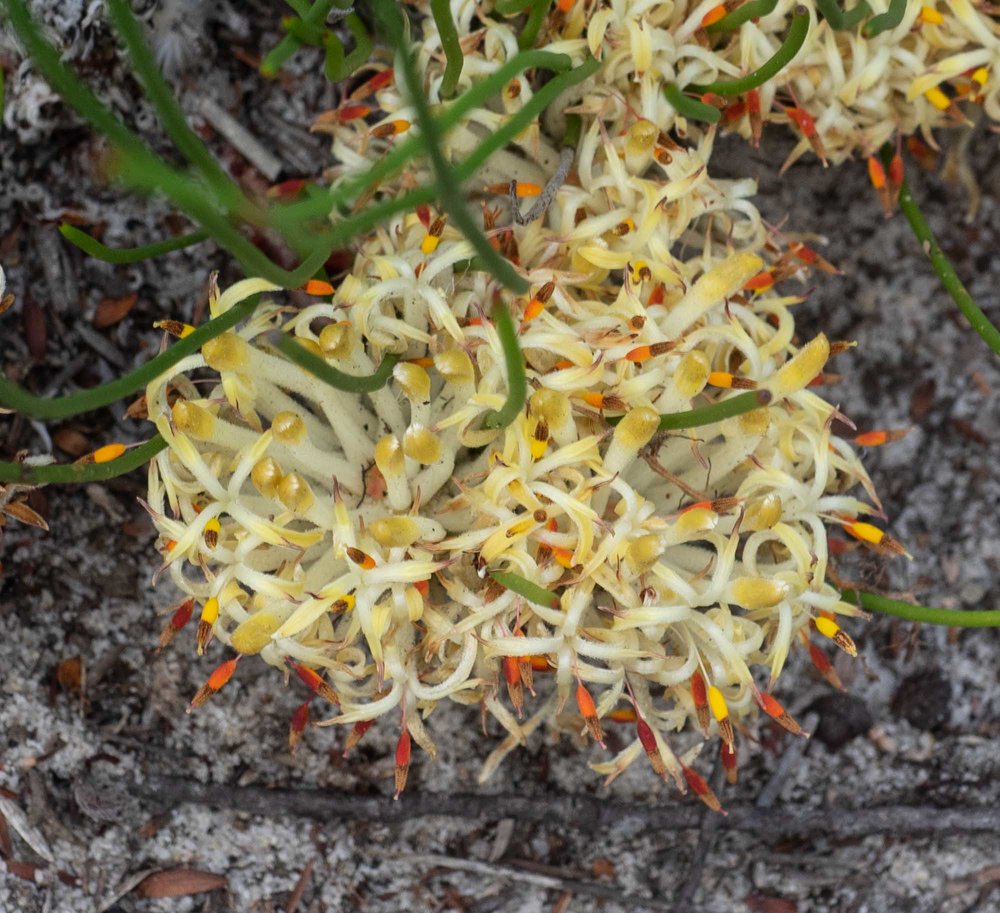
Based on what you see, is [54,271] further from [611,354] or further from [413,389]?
[611,354]

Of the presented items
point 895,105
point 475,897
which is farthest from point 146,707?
point 895,105

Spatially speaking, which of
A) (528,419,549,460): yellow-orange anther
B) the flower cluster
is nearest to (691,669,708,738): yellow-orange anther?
the flower cluster

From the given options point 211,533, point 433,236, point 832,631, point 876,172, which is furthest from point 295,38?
point 832,631

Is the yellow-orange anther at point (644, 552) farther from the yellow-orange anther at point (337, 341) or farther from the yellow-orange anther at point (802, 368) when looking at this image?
the yellow-orange anther at point (337, 341)

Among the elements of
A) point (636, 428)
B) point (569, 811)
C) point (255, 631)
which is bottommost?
point (569, 811)

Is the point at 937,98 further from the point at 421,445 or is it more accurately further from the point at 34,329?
the point at 34,329

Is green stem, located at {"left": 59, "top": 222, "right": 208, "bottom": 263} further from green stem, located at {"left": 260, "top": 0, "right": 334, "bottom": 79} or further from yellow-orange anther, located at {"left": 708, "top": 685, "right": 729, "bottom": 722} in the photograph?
yellow-orange anther, located at {"left": 708, "top": 685, "right": 729, "bottom": 722}
